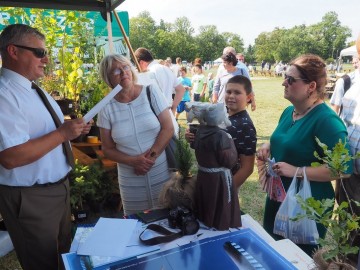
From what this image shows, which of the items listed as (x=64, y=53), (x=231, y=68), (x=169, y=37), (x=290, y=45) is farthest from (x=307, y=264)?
(x=169, y=37)

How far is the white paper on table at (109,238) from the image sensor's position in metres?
1.14

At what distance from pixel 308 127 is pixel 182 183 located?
73 centimetres

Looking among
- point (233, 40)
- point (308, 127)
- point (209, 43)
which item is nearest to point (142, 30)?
point (209, 43)

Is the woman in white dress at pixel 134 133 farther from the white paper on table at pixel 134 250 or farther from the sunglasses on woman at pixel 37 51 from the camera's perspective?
the white paper on table at pixel 134 250

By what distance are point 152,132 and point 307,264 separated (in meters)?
1.21

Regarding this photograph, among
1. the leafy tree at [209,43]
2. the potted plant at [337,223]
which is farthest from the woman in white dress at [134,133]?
the leafy tree at [209,43]

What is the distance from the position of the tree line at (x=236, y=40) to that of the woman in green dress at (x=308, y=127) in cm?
4987

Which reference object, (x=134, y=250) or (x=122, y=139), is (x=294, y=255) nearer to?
(x=134, y=250)

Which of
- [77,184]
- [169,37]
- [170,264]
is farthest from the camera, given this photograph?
[169,37]

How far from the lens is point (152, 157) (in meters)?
1.93

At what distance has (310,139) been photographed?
1.55 meters

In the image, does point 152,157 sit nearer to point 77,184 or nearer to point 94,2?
point 77,184

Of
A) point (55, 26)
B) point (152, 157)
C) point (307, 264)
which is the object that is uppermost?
point (55, 26)

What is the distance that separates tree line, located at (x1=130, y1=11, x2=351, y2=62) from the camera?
52.6 metres
